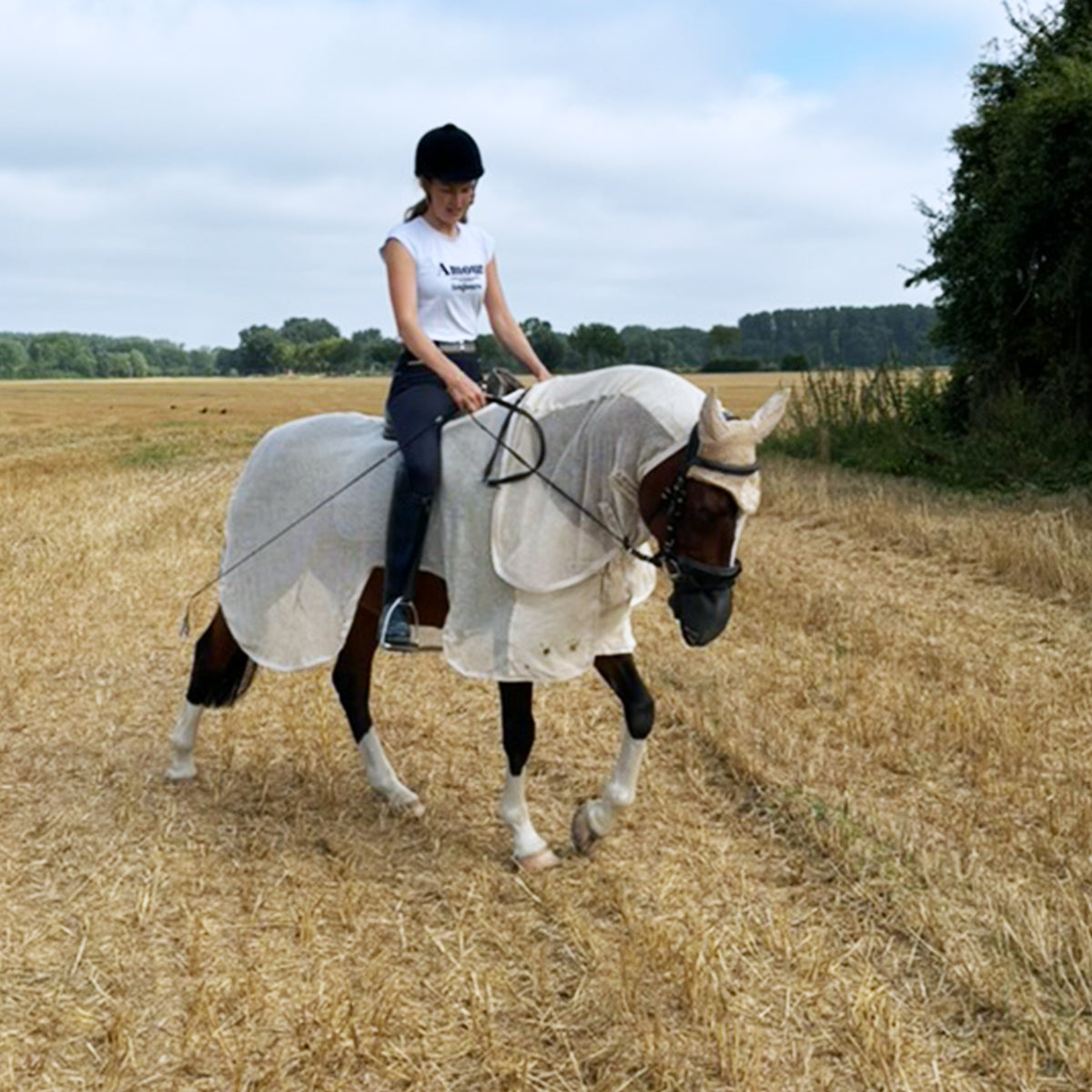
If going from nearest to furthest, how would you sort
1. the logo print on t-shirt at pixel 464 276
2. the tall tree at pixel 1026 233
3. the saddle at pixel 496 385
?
the logo print on t-shirt at pixel 464 276, the saddle at pixel 496 385, the tall tree at pixel 1026 233

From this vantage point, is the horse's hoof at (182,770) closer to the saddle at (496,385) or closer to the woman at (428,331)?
the woman at (428,331)

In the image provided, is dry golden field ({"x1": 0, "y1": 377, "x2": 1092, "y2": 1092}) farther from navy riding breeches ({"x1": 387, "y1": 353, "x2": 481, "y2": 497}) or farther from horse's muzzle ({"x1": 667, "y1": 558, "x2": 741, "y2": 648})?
navy riding breeches ({"x1": 387, "y1": 353, "x2": 481, "y2": 497})

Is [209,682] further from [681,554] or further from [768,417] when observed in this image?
[768,417]

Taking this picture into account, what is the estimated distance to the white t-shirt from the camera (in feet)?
15.9

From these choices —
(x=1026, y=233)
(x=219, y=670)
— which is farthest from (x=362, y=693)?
(x=1026, y=233)

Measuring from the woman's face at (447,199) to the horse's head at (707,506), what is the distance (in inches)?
57.8

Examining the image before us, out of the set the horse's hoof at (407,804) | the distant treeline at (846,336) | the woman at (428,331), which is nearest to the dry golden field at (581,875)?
the horse's hoof at (407,804)

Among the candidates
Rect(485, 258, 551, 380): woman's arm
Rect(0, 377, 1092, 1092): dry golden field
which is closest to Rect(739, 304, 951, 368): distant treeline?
Rect(0, 377, 1092, 1092): dry golden field

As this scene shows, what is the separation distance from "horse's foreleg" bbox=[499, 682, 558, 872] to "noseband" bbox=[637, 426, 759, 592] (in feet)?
2.98

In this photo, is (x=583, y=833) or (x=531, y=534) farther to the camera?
(x=583, y=833)

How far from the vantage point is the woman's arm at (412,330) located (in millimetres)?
4684

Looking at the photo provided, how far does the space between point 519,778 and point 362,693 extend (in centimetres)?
108

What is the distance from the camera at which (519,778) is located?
193 inches

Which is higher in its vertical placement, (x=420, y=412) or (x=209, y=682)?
(x=420, y=412)
